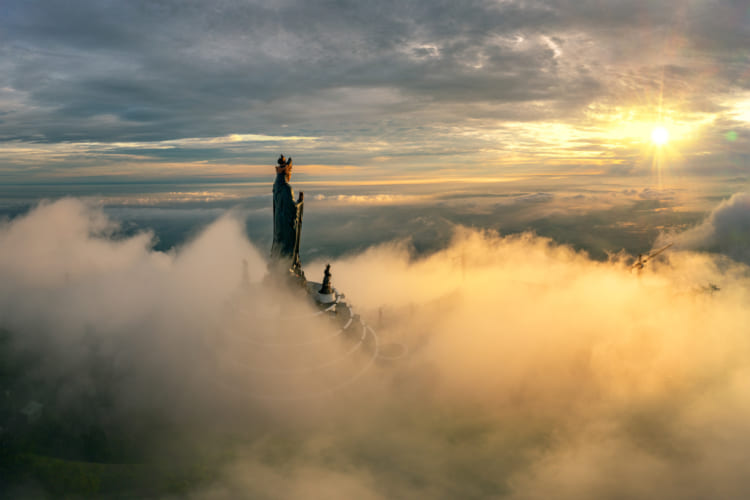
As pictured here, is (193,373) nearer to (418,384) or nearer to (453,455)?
(418,384)

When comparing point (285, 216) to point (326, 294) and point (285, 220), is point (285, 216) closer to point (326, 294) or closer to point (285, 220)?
point (285, 220)

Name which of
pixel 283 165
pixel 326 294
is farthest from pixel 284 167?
pixel 326 294

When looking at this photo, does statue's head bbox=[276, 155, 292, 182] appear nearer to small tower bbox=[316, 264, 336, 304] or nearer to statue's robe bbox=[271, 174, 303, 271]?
statue's robe bbox=[271, 174, 303, 271]

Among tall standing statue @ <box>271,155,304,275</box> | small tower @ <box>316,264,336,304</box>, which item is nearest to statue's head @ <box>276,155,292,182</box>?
tall standing statue @ <box>271,155,304,275</box>

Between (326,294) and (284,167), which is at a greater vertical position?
(284,167)

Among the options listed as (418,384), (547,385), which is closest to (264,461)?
(418,384)

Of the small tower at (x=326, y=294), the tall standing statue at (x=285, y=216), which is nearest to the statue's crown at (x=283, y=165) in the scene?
the tall standing statue at (x=285, y=216)

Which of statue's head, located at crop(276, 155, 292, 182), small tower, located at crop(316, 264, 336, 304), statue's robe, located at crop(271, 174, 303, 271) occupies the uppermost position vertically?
statue's head, located at crop(276, 155, 292, 182)
